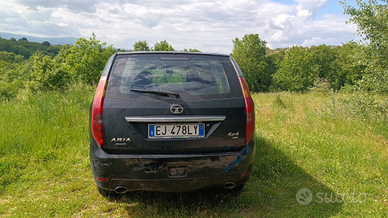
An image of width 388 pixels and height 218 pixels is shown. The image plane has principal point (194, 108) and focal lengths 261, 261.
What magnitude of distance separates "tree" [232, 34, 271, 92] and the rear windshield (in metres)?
52.4

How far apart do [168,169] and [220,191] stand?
4.39 feet

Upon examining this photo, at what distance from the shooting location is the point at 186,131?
266 cm

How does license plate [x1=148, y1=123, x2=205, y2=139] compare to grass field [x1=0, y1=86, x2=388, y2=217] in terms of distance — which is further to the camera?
grass field [x1=0, y1=86, x2=388, y2=217]

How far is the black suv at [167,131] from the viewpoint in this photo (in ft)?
8.50

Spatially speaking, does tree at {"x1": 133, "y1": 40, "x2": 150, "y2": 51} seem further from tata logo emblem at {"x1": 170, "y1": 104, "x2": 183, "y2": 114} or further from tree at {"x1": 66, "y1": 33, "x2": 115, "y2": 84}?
tata logo emblem at {"x1": 170, "y1": 104, "x2": 183, "y2": 114}

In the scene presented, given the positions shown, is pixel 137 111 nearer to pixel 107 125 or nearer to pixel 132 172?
pixel 107 125

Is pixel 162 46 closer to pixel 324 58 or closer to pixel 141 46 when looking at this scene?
pixel 141 46

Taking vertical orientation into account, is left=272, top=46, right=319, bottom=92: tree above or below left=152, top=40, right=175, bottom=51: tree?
below

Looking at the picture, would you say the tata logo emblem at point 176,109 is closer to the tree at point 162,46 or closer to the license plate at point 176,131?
the license plate at point 176,131

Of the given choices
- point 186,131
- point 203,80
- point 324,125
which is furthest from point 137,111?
point 324,125

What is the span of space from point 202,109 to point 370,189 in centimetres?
303

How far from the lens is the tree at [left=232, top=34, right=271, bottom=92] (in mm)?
54875

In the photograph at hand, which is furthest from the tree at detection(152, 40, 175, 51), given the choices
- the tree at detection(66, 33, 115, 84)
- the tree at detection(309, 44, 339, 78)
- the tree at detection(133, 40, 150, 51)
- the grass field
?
the grass field

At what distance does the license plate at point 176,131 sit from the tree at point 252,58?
5287 centimetres
